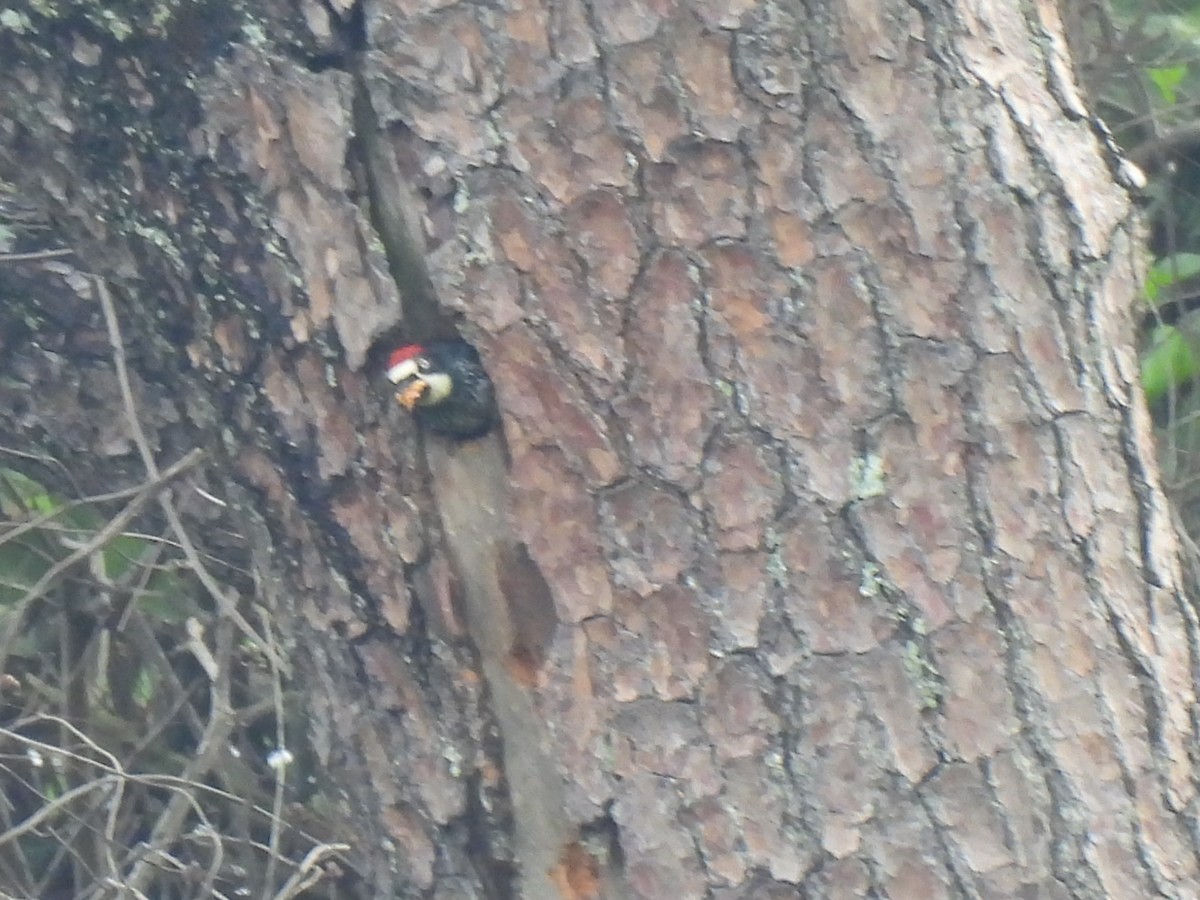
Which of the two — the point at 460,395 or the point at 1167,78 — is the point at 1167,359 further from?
the point at 460,395

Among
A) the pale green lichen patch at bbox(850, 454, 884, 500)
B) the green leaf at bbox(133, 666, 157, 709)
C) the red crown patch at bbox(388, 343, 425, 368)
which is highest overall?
the red crown patch at bbox(388, 343, 425, 368)

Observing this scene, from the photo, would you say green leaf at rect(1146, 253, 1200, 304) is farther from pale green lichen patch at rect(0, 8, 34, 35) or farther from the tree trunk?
pale green lichen patch at rect(0, 8, 34, 35)

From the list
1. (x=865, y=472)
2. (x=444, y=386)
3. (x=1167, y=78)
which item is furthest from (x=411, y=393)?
(x=1167, y=78)

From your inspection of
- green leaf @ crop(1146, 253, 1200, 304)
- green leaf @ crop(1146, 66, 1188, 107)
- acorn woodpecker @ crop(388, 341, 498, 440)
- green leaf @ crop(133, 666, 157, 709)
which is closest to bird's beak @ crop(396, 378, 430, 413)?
acorn woodpecker @ crop(388, 341, 498, 440)

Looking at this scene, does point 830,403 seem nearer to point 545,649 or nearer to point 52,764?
point 545,649

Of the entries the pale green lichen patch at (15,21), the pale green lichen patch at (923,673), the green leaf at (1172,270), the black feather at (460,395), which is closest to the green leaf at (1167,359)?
the green leaf at (1172,270)

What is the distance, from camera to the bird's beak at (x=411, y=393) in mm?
857

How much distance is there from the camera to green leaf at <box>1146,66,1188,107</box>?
7.77 ft

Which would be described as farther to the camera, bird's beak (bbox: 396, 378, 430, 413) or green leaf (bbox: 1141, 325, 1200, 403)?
green leaf (bbox: 1141, 325, 1200, 403)

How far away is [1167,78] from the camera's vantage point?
7.77 feet

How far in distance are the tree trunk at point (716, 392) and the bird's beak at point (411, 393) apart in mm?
23

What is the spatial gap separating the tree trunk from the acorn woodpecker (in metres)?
0.02

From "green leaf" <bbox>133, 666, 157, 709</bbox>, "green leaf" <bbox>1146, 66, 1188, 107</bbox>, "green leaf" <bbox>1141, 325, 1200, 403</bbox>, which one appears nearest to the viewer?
"green leaf" <bbox>133, 666, 157, 709</bbox>

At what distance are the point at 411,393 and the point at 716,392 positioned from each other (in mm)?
197
